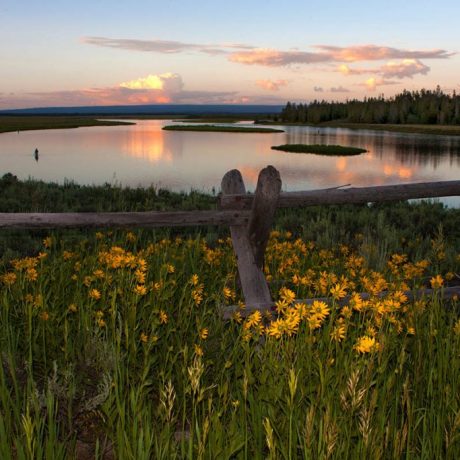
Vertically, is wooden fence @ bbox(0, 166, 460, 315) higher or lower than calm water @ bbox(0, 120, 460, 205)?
higher

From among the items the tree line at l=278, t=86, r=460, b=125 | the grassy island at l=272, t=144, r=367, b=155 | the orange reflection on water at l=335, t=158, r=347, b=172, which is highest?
the tree line at l=278, t=86, r=460, b=125

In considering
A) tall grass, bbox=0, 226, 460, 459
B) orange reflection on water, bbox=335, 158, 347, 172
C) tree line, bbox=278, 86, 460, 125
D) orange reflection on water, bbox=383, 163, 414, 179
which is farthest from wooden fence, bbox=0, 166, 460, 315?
tree line, bbox=278, 86, 460, 125

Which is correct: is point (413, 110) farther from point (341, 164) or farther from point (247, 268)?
point (247, 268)

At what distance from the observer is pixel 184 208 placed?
1686 cm

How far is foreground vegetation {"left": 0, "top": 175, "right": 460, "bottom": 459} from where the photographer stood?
280cm

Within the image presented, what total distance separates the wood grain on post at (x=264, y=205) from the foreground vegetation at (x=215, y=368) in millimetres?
→ 628

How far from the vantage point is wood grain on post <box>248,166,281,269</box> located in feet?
17.6

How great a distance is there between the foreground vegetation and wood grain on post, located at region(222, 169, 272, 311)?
0.77 ft

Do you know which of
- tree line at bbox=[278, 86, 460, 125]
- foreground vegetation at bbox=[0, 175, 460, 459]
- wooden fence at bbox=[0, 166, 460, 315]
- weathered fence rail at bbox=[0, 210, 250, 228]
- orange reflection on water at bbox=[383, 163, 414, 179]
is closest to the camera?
foreground vegetation at bbox=[0, 175, 460, 459]

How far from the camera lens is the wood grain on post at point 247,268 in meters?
5.33

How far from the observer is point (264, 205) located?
212 inches

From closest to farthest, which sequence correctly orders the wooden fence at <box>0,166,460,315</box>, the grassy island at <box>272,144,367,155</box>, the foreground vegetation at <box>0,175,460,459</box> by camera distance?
the foreground vegetation at <box>0,175,460,459</box>, the wooden fence at <box>0,166,460,315</box>, the grassy island at <box>272,144,367,155</box>

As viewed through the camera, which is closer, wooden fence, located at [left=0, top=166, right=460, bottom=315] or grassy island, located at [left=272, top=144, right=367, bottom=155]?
wooden fence, located at [left=0, top=166, right=460, bottom=315]

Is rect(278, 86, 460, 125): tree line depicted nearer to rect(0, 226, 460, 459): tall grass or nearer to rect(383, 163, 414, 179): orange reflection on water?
rect(383, 163, 414, 179): orange reflection on water
